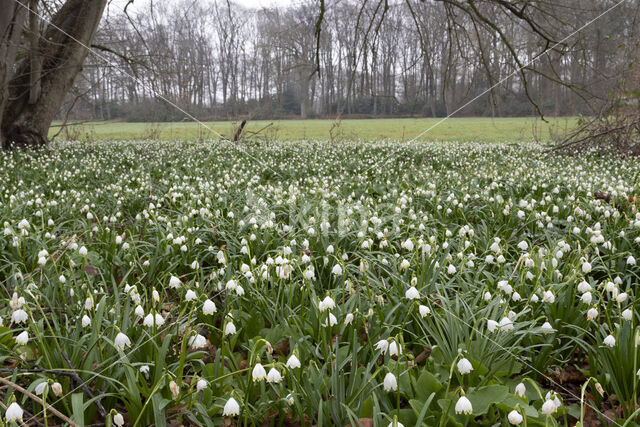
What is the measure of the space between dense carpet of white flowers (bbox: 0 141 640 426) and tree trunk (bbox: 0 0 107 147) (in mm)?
6874

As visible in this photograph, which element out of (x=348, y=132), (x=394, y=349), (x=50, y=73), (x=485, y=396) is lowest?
(x=485, y=396)

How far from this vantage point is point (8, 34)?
28.9 feet

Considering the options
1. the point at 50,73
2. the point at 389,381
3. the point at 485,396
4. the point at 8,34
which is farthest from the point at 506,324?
the point at 50,73

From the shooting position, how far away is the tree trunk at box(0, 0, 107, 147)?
33.6 ft

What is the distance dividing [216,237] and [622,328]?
2.93 meters

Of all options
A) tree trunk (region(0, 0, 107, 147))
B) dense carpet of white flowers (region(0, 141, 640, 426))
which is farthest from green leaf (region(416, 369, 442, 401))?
tree trunk (region(0, 0, 107, 147))

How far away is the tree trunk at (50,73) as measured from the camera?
33.6 feet

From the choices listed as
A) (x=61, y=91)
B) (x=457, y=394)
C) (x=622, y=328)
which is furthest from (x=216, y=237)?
(x=61, y=91)

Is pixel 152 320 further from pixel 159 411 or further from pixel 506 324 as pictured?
pixel 506 324

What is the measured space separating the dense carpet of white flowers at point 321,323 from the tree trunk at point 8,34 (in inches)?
216

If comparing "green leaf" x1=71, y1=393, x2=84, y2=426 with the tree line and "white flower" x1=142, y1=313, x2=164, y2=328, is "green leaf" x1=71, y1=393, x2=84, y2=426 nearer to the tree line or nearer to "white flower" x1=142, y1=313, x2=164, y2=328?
"white flower" x1=142, y1=313, x2=164, y2=328

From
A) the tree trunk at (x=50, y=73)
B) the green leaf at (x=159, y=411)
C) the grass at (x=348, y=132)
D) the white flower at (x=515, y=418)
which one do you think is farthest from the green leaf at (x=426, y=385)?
the grass at (x=348, y=132)

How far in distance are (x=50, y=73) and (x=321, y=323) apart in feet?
37.3

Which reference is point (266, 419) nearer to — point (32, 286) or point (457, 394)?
point (457, 394)
